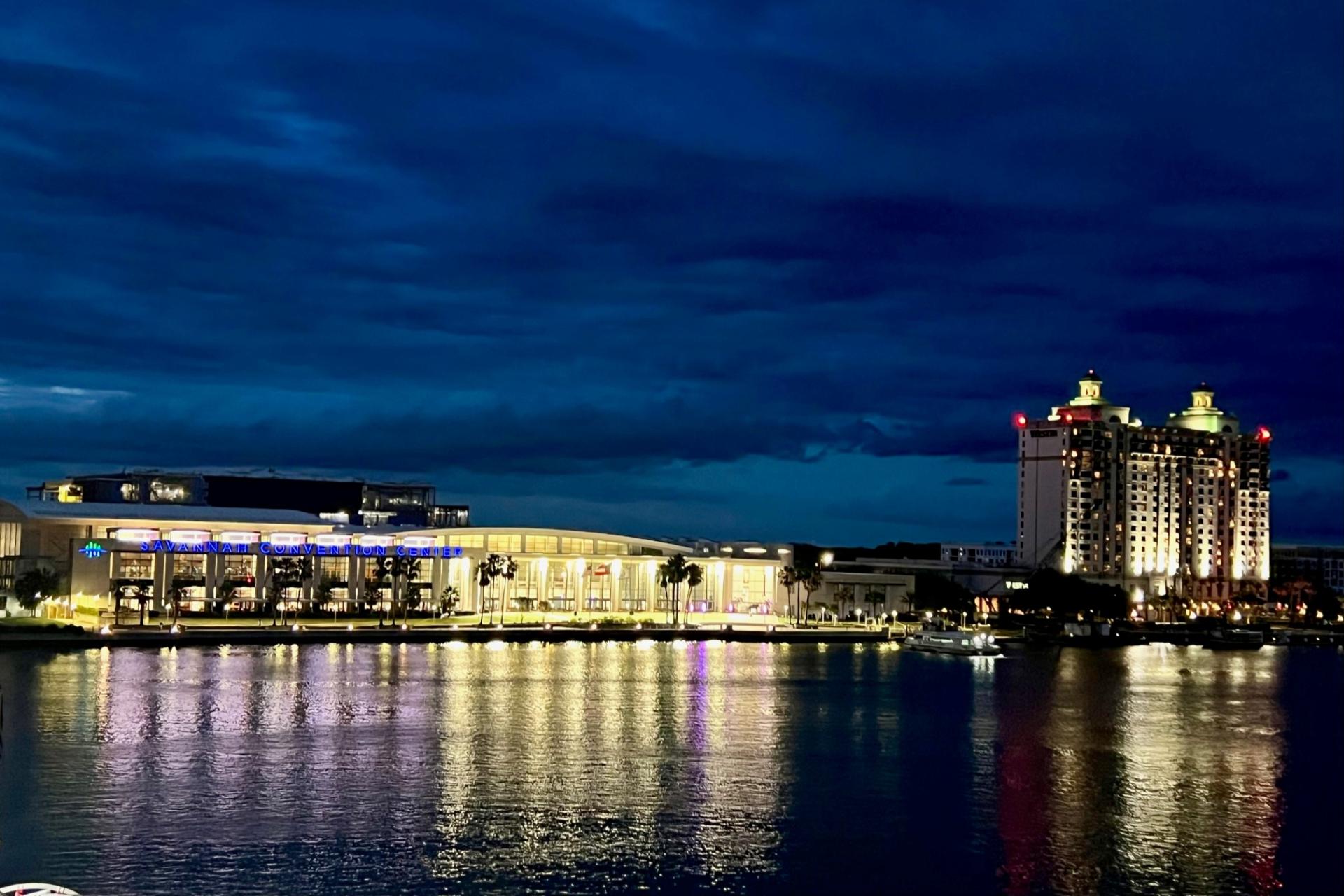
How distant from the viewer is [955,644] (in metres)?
125

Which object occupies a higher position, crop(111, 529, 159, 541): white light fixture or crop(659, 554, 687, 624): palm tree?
crop(111, 529, 159, 541): white light fixture

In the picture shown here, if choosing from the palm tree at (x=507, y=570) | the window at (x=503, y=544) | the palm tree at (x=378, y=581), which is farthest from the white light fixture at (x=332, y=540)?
the window at (x=503, y=544)

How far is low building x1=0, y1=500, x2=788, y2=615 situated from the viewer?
406ft

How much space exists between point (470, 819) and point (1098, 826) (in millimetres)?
17415

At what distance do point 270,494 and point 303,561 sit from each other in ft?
146

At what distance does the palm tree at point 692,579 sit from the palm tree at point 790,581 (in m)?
7.74


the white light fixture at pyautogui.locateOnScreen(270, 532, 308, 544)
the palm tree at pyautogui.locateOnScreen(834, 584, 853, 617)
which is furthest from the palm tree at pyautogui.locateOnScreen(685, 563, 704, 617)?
the white light fixture at pyautogui.locateOnScreen(270, 532, 308, 544)

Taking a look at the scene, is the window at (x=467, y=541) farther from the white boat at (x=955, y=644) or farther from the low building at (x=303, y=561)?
the white boat at (x=955, y=644)

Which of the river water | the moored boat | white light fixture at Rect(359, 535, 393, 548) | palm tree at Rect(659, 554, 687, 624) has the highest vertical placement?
white light fixture at Rect(359, 535, 393, 548)

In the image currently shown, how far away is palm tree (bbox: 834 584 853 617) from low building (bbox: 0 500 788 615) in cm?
1211

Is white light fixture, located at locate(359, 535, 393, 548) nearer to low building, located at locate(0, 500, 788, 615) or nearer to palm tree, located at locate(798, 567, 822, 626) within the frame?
low building, located at locate(0, 500, 788, 615)

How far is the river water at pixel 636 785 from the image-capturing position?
3831 cm

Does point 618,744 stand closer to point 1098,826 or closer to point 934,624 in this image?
point 1098,826

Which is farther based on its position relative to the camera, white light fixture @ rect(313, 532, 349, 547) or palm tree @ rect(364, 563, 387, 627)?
white light fixture @ rect(313, 532, 349, 547)
